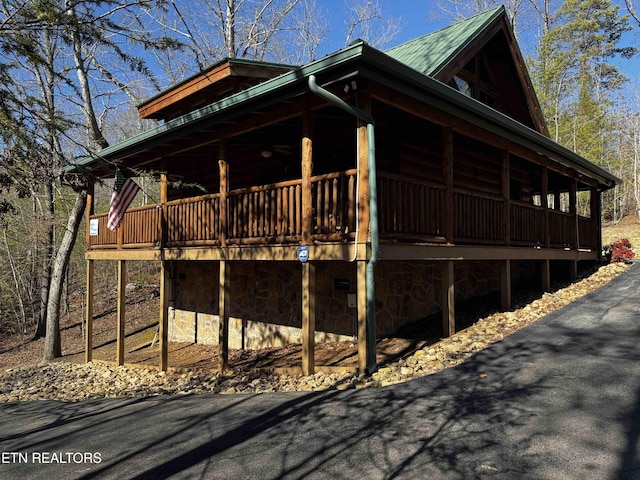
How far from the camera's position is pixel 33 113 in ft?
17.8

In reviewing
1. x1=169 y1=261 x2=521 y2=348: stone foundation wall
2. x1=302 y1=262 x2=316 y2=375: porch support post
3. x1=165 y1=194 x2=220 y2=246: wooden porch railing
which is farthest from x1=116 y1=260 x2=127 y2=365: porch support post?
x1=302 y1=262 x2=316 y2=375: porch support post

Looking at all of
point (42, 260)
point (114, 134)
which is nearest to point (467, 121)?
point (42, 260)

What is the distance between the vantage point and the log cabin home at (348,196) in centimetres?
664

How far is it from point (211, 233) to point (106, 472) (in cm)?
530

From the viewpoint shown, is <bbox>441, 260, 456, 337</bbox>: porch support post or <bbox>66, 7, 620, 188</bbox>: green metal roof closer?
<bbox>66, 7, 620, 188</bbox>: green metal roof

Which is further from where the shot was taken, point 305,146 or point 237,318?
point 237,318

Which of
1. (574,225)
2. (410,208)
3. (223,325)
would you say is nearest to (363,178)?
(410,208)

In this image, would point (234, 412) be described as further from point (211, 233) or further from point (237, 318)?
point (237, 318)

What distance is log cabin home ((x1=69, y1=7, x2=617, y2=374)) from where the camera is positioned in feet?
21.8

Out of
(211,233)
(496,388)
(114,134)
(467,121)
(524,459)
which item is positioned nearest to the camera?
(524,459)

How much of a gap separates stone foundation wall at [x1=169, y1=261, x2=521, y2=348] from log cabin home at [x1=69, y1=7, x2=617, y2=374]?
4 centimetres

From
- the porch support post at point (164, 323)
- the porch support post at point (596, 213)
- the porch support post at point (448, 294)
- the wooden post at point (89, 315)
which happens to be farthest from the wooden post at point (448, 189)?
the wooden post at point (89, 315)

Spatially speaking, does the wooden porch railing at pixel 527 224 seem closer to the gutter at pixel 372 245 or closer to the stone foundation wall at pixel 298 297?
the stone foundation wall at pixel 298 297

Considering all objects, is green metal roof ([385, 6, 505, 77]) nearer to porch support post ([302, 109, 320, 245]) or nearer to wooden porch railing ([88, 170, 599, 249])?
wooden porch railing ([88, 170, 599, 249])
